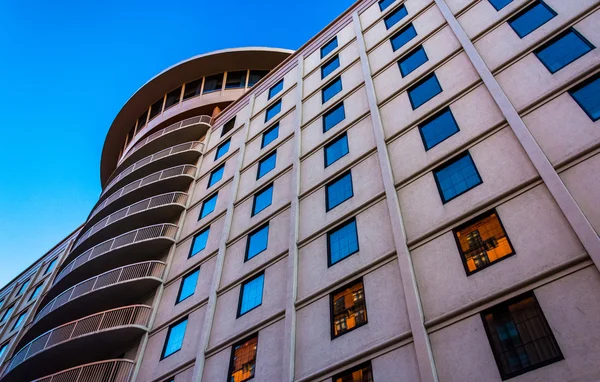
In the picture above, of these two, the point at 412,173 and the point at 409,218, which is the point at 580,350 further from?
the point at 412,173

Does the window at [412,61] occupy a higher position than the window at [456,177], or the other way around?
the window at [412,61]

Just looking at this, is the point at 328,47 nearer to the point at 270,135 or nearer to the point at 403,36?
the point at 403,36

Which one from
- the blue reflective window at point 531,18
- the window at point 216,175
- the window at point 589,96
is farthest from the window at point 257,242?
the blue reflective window at point 531,18

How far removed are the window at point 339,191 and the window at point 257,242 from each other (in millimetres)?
3137

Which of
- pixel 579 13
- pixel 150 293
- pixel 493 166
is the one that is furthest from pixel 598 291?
pixel 150 293

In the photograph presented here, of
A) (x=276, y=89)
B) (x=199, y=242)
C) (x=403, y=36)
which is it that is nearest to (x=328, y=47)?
(x=276, y=89)

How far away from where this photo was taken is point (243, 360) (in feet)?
50.0

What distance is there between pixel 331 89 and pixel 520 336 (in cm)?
1636

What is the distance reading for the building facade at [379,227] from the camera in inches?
423

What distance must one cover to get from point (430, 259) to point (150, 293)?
1437 centimetres

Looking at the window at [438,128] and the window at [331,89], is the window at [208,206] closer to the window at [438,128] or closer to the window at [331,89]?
the window at [331,89]

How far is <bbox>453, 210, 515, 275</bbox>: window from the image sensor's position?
11641mm

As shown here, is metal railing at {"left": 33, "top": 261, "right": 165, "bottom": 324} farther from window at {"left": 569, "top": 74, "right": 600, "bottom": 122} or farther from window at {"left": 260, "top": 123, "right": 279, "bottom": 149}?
window at {"left": 569, "top": 74, "right": 600, "bottom": 122}

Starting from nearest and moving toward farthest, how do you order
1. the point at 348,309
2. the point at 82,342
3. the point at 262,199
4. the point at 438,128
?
1. the point at 348,309
2. the point at 438,128
3. the point at 82,342
4. the point at 262,199
